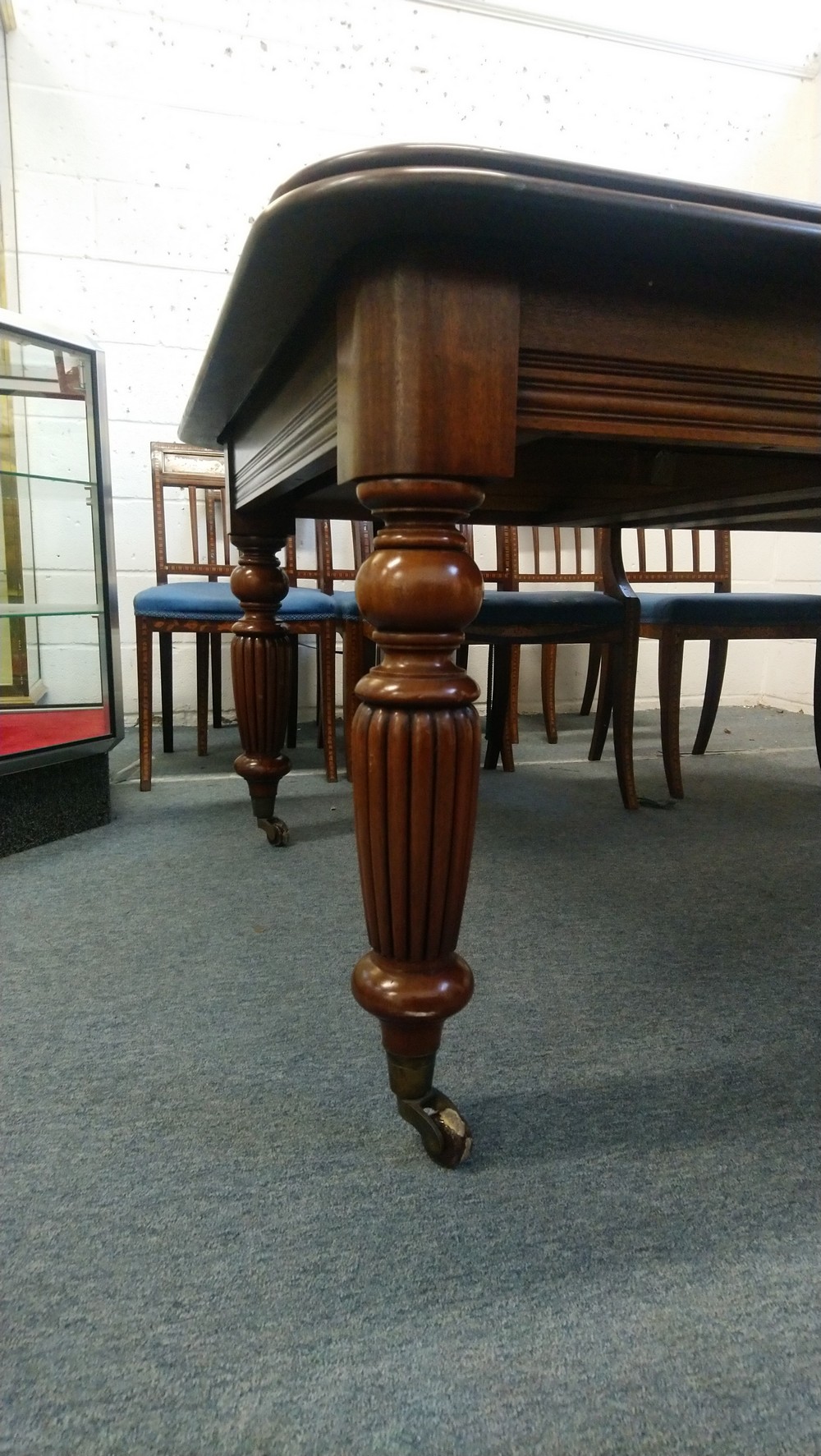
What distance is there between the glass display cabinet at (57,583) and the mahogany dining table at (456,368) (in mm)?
1076

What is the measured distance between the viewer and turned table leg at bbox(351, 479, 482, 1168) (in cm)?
56

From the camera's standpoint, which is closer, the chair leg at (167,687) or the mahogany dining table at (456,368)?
the mahogany dining table at (456,368)

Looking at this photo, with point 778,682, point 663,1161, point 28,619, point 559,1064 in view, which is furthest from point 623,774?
point 778,682

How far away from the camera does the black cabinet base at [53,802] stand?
1478 millimetres

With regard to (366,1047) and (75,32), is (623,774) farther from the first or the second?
(75,32)

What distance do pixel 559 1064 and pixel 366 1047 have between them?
201 mm

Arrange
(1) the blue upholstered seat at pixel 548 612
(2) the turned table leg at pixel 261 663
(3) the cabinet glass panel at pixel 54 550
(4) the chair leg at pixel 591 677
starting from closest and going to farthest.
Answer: (2) the turned table leg at pixel 261 663
(3) the cabinet glass panel at pixel 54 550
(1) the blue upholstered seat at pixel 548 612
(4) the chair leg at pixel 591 677

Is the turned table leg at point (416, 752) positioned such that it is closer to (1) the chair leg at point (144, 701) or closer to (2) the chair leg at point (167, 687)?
(1) the chair leg at point (144, 701)

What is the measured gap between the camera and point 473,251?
537 millimetres

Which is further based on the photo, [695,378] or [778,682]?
[778,682]

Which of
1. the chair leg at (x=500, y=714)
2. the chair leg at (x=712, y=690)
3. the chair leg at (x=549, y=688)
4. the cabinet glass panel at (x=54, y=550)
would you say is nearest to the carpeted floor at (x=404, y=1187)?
the cabinet glass panel at (x=54, y=550)

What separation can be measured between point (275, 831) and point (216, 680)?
46.6 inches

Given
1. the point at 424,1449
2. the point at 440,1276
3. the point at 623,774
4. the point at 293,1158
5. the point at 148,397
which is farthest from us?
the point at 148,397

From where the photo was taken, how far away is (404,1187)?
650 mm
